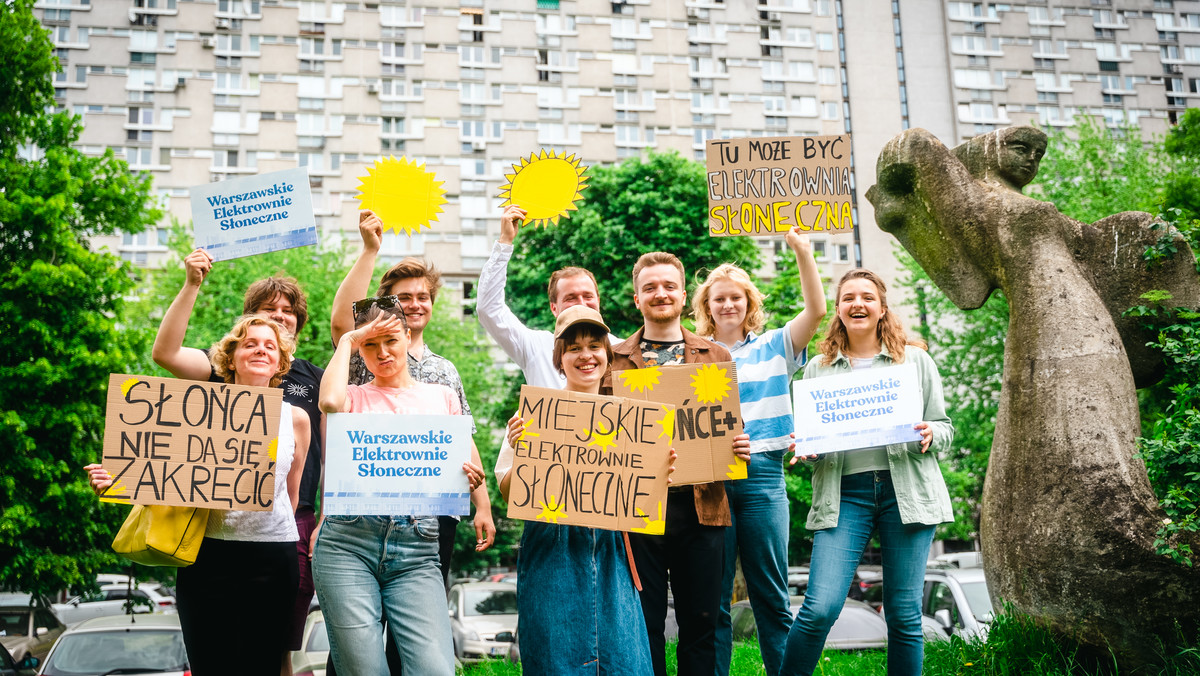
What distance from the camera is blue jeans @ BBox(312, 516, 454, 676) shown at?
371 cm

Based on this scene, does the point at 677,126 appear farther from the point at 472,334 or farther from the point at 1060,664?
the point at 1060,664

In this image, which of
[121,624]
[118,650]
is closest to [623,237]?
[121,624]

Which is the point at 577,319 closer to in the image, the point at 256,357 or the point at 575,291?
the point at 575,291

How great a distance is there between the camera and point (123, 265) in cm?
1759

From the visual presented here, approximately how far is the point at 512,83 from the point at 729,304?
1679 inches

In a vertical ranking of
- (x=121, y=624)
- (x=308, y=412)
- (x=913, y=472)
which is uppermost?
(x=308, y=412)

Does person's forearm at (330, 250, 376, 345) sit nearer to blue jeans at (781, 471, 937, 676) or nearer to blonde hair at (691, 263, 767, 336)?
blonde hair at (691, 263, 767, 336)

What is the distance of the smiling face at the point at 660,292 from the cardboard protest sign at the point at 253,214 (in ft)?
6.65

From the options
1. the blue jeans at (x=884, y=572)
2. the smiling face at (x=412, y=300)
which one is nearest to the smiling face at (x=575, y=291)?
the smiling face at (x=412, y=300)

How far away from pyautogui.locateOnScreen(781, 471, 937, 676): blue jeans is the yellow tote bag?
2836mm

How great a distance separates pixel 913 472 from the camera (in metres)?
4.62

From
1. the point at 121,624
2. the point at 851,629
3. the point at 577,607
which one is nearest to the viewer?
the point at 577,607

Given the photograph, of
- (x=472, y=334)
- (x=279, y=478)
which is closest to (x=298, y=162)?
(x=472, y=334)

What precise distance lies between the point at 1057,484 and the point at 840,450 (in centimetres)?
134
